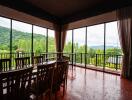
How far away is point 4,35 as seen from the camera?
191 inches

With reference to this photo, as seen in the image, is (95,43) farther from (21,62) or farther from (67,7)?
(21,62)

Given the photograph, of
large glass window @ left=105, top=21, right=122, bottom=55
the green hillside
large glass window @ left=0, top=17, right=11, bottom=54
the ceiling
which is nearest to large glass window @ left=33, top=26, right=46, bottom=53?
the green hillside

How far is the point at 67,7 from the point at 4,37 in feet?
9.58

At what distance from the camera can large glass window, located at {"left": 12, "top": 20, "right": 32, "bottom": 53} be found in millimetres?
5176

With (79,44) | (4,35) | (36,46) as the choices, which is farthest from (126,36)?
(4,35)

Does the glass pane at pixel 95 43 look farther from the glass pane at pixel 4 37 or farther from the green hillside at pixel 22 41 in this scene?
the glass pane at pixel 4 37

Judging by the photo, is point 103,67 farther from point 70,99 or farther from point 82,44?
point 70,99

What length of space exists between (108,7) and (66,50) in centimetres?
335

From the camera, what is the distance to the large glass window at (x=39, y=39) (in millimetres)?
5965

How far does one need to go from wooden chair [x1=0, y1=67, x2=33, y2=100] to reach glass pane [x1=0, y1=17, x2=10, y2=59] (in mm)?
3869

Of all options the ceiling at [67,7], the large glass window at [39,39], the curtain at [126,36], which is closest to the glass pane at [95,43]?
the ceiling at [67,7]

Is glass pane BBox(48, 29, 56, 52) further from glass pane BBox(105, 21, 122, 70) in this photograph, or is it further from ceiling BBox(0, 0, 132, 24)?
glass pane BBox(105, 21, 122, 70)

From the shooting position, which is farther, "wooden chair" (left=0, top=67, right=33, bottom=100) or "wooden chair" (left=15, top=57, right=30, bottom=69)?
"wooden chair" (left=15, top=57, right=30, bottom=69)

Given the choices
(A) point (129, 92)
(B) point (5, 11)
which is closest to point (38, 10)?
(B) point (5, 11)
